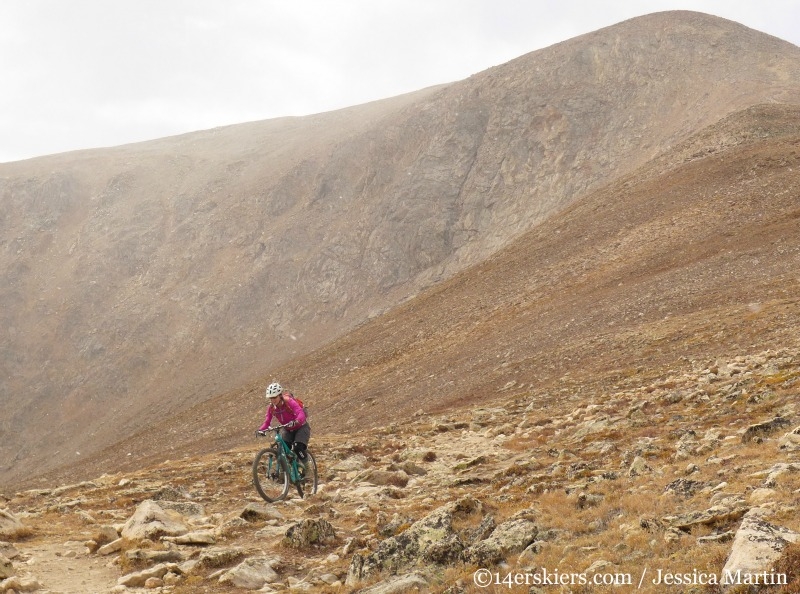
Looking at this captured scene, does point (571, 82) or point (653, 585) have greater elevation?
point (571, 82)

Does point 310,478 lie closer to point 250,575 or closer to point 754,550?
point 250,575

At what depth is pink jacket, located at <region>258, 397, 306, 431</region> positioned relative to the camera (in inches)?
547

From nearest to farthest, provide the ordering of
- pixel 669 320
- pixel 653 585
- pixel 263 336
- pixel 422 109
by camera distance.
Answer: pixel 653 585 < pixel 669 320 < pixel 263 336 < pixel 422 109

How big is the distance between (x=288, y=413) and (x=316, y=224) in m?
61.9

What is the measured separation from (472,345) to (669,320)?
10.6 m

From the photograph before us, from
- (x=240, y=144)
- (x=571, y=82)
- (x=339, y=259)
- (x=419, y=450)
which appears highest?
(x=240, y=144)

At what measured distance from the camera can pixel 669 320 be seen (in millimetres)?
25656

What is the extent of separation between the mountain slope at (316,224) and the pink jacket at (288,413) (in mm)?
42654

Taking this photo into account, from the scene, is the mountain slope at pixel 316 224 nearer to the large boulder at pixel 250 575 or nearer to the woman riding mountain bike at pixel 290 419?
the woman riding mountain bike at pixel 290 419

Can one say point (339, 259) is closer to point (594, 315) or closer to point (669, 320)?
point (594, 315)

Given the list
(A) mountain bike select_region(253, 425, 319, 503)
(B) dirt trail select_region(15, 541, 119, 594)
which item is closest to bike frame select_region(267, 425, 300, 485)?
(A) mountain bike select_region(253, 425, 319, 503)

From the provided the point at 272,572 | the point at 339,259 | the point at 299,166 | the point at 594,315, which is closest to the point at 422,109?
the point at 299,166

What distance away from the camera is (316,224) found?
Result: 245 feet

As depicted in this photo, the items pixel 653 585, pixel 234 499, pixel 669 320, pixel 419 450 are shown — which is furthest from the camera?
pixel 669 320
